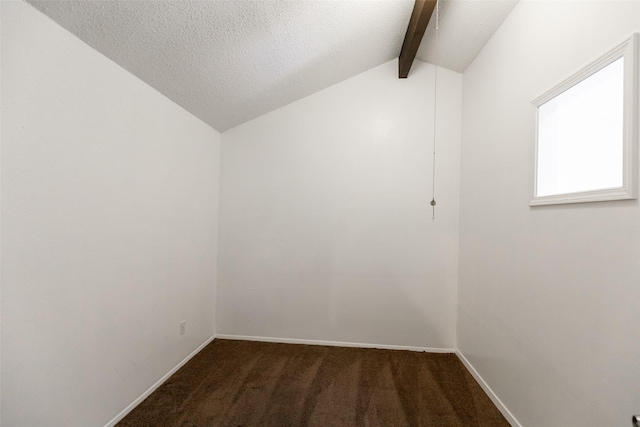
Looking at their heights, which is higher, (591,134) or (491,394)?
(591,134)

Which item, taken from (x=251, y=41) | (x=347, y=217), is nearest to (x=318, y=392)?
(x=347, y=217)

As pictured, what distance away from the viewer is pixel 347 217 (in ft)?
9.27

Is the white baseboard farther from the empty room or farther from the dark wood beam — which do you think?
the dark wood beam

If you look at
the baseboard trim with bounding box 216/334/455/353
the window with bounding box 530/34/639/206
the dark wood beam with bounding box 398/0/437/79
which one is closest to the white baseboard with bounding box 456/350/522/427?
the baseboard trim with bounding box 216/334/455/353

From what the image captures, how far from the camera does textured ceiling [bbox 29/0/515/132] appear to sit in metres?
1.43

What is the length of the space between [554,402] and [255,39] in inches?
109

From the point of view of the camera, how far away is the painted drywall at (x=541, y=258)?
3.60 feet

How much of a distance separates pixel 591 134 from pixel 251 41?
2.01 m

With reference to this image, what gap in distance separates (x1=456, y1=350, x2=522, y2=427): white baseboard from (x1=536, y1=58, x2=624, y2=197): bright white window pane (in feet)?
4.69

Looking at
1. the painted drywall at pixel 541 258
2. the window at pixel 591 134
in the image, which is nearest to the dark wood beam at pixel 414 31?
the painted drywall at pixel 541 258

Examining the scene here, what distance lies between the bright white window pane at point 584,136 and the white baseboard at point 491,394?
4.69 feet

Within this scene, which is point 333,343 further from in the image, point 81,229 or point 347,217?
point 81,229

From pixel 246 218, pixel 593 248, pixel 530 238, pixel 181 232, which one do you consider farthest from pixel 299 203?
pixel 593 248

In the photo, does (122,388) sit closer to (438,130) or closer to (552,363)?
(552,363)
